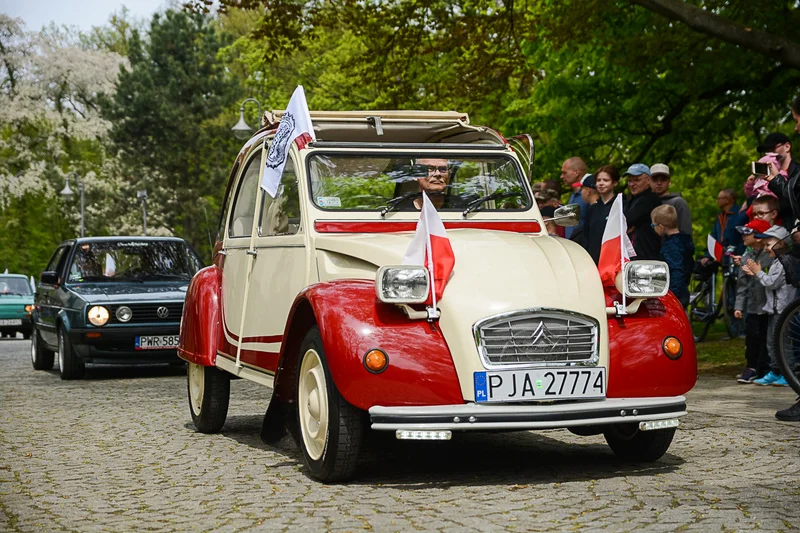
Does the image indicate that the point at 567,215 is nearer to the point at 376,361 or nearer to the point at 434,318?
the point at 434,318

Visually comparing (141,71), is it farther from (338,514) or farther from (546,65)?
(338,514)

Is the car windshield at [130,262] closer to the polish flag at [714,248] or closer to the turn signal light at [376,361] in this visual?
the polish flag at [714,248]

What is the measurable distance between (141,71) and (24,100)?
7497 millimetres

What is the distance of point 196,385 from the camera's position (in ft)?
31.0

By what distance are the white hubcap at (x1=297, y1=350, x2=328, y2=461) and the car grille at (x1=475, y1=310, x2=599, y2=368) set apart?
3.03 feet

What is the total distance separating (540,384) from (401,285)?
34.4 inches

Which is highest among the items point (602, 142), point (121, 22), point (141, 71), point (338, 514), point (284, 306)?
point (121, 22)

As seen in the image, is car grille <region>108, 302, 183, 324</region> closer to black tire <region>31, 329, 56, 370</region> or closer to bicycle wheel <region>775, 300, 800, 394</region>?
black tire <region>31, 329, 56, 370</region>

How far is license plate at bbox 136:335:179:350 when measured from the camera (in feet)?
48.3

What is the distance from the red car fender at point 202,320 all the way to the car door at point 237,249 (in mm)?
82

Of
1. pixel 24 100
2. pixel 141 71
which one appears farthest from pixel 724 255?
pixel 24 100

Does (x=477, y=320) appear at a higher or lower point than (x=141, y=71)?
lower

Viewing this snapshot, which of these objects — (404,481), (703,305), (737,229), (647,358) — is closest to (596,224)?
(737,229)

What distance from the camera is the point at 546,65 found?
82.3 ft
